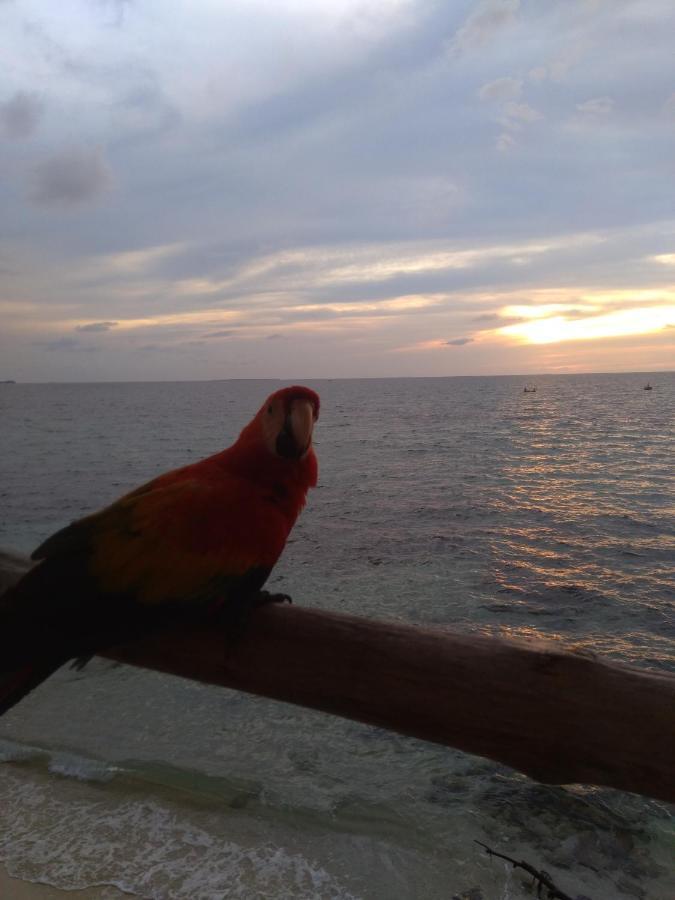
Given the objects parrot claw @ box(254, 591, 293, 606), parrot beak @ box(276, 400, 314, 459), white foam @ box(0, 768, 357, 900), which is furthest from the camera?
white foam @ box(0, 768, 357, 900)

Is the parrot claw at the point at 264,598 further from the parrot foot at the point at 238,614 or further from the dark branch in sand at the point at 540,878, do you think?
the dark branch in sand at the point at 540,878

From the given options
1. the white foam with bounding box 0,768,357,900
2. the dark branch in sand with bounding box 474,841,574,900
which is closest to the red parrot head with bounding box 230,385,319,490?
the dark branch in sand with bounding box 474,841,574,900

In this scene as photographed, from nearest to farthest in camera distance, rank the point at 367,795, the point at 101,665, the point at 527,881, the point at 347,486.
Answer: the point at 527,881 < the point at 367,795 < the point at 101,665 < the point at 347,486

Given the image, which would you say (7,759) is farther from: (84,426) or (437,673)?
(84,426)

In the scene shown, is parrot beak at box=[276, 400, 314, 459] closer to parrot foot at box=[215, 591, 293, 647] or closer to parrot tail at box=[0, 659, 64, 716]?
parrot foot at box=[215, 591, 293, 647]

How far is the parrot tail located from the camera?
202cm

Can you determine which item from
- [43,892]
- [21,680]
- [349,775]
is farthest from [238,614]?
[349,775]

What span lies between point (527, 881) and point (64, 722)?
4.75 meters

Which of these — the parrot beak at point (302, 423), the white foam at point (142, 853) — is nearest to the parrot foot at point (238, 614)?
the parrot beak at point (302, 423)

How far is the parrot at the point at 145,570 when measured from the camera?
6.83 feet

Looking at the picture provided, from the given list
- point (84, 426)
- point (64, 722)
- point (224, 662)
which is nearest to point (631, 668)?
point (224, 662)

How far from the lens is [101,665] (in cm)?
853

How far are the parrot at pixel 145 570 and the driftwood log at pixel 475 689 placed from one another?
20 centimetres

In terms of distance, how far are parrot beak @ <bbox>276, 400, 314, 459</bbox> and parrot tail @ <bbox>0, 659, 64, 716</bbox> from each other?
106cm
